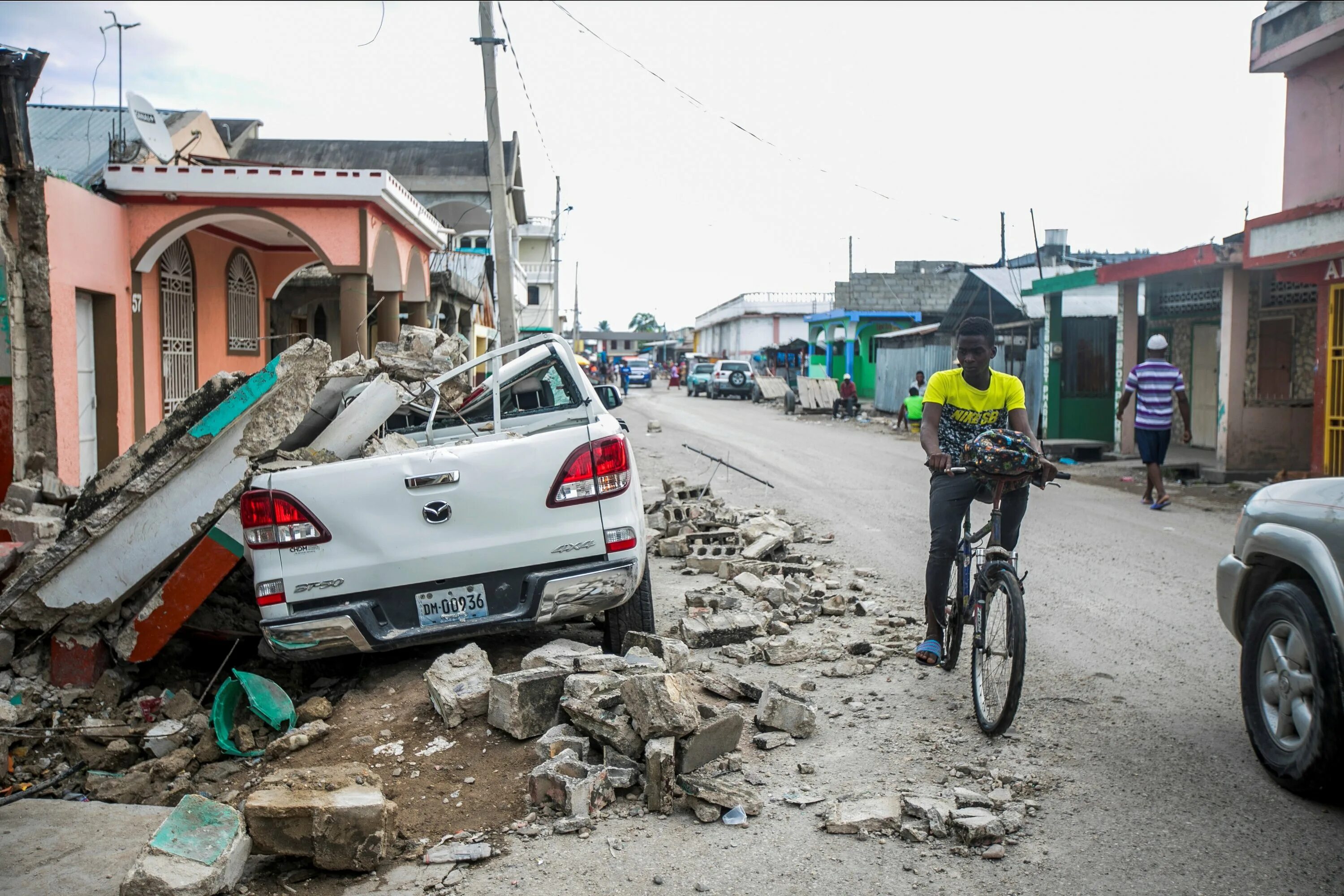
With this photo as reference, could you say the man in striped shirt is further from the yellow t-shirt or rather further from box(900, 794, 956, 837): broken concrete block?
box(900, 794, 956, 837): broken concrete block

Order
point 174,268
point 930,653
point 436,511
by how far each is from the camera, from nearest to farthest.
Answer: point 436,511 < point 930,653 < point 174,268

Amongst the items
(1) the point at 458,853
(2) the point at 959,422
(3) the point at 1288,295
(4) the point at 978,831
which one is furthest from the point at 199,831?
(3) the point at 1288,295

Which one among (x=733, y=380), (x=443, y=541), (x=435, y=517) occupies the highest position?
(x=733, y=380)

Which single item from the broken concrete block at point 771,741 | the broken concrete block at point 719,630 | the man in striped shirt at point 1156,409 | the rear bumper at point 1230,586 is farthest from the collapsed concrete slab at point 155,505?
the man in striped shirt at point 1156,409

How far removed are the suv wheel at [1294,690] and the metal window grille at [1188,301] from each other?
15725 mm

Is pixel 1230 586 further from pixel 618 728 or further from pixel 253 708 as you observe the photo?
pixel 253 708

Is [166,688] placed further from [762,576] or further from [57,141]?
[57,141]

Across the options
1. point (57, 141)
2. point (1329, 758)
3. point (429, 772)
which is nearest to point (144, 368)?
point (57, 141)

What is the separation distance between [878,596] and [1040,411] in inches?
615

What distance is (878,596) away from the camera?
286 inches

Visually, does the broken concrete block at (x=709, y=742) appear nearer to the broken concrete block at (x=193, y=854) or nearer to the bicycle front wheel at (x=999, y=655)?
the bicycle front wheel at (x=999, y=655)

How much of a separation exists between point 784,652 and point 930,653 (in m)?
0.78

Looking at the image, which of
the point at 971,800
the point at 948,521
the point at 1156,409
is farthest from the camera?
the point at 1156,409

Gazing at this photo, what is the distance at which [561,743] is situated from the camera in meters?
4.13
